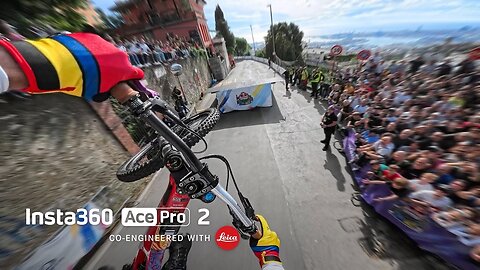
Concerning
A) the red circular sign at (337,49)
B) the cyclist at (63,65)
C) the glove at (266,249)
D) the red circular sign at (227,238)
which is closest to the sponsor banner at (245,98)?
the red circular sign at (337,49)

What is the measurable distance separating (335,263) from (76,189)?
5.16m

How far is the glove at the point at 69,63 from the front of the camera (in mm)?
861

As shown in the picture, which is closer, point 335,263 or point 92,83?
point 92,83

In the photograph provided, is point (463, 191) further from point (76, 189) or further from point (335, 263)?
point (76, 189)

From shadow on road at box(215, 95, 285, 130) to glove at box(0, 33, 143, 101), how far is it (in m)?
8.39

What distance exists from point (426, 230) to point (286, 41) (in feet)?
147

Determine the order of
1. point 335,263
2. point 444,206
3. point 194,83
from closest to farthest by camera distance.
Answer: point 444,206 → point 335,263 → point 194,83

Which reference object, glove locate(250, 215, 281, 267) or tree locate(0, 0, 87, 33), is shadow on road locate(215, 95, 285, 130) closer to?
tree locate(0, 0, 87, 33)

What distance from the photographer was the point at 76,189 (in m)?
4.18

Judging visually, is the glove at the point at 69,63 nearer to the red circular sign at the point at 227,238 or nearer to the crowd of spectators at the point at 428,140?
the red circular sign at the point at 227,238

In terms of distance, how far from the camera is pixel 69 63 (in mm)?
935

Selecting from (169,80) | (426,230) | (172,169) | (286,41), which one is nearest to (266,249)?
→ (172,169)

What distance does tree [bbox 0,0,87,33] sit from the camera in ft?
10.1

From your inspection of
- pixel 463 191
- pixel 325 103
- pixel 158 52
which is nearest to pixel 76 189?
pixel 463 191
